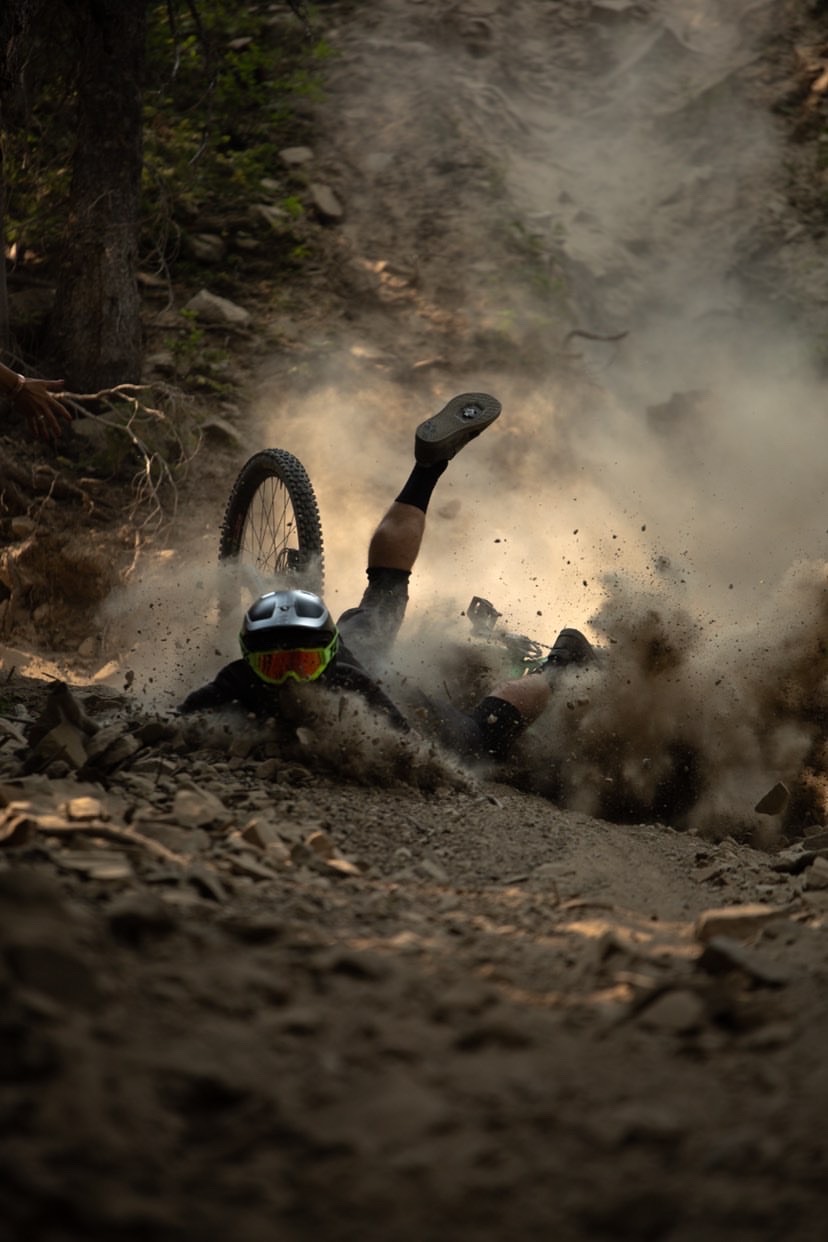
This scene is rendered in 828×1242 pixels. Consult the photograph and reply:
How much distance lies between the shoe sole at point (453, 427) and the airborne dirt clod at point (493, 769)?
1009mm

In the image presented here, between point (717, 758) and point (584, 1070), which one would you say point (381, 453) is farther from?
point (584, 1070)

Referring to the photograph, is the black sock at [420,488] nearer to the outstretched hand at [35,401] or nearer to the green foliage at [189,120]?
the outstretched hand at [35,401]

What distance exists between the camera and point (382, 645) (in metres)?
5.13

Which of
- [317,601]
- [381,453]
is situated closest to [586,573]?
[381,453]

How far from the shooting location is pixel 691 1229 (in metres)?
1.45

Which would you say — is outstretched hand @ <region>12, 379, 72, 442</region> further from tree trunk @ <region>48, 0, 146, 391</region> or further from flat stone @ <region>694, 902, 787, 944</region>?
flat stone @ <region>694, 902, 787, 944</region>

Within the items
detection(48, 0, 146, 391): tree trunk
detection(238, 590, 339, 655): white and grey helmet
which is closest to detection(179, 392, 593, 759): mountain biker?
detection(238, 590, 339, 655): white and grey helmet

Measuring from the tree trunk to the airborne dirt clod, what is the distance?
1162mm

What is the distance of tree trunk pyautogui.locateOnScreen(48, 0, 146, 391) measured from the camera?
794 centimetres

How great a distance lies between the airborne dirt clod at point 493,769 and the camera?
1.57m

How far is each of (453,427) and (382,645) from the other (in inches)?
43.6

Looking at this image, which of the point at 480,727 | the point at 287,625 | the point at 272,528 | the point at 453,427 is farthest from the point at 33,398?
the point at 480,727

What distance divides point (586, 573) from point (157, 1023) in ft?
22.3

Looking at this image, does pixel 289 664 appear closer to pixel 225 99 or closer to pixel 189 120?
pixel 189 120
